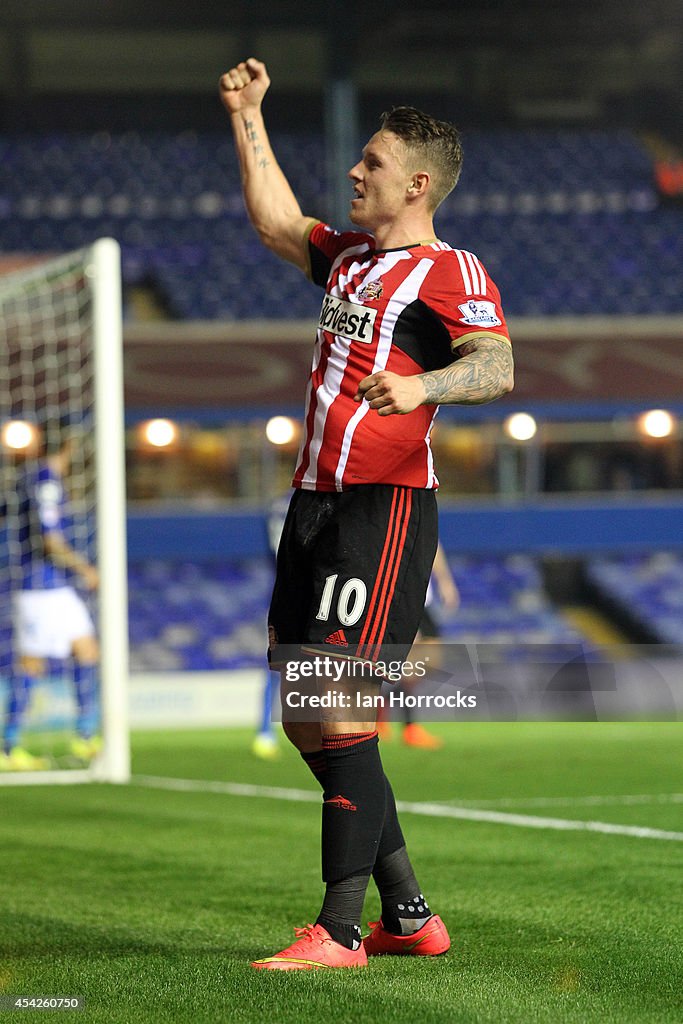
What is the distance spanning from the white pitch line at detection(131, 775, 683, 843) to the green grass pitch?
7 cm

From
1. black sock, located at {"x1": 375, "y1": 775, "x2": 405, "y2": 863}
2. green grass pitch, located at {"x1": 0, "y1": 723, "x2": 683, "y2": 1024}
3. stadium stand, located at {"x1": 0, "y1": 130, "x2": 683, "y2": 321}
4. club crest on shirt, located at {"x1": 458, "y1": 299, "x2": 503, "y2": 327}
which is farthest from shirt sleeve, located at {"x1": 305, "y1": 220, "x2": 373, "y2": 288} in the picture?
stadium stand, located at {"x1": 0, "y1": 130, "x2": 683, "y2": 321}

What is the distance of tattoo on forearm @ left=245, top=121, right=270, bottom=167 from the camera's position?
11.0 ft

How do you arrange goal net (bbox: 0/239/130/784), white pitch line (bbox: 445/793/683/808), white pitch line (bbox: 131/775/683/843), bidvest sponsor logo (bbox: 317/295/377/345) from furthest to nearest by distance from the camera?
goal net (bbox: 0/239/130/784) → white pitch line (bbox: 445/793/683/808) → white pitch line (bbox: 131/775/683/843) → bidvest sponsor logo (bbox: 317/295/377/345)

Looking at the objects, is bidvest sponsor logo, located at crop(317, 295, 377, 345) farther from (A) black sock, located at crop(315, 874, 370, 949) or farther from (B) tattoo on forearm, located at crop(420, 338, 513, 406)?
(A) black sock, located at crop(315, 874, 370, 949)

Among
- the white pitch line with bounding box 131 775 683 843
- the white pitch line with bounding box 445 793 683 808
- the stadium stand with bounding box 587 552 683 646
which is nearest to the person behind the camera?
the white pitch line with bounding box 131 775 683 843

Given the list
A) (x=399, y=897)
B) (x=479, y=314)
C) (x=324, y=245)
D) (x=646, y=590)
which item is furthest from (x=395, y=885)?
(x=646, y=590)

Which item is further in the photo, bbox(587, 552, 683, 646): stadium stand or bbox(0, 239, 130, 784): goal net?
bbox(587, 552, 683, 646): stadium stand

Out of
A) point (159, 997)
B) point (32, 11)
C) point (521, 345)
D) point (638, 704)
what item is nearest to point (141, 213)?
point (32, 11)

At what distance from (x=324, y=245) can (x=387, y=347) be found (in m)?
0.41

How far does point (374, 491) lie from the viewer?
9.36ft

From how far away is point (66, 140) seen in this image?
77.7ft

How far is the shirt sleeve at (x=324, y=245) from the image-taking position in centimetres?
313

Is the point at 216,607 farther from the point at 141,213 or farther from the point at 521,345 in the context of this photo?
the point at 141,213

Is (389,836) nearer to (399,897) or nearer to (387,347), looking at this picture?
(399,897)
